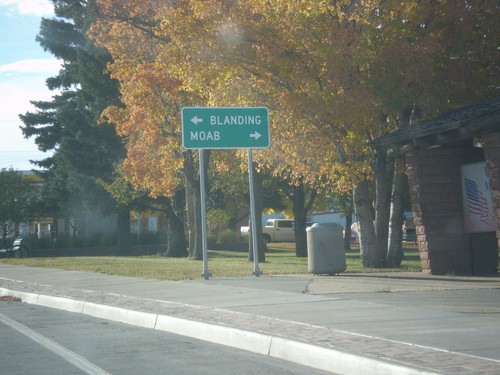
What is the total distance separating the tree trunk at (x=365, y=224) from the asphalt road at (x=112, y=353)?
10.8 metres

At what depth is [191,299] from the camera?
1372 cm

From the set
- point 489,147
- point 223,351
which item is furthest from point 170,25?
point 223,351

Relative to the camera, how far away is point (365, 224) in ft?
71.4

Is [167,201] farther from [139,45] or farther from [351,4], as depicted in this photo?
[351,4]

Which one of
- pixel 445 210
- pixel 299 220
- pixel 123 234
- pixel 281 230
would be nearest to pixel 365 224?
pixel 445 210

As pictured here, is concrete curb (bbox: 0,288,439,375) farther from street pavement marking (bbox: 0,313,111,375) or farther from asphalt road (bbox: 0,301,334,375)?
street pavement marking (bbox: 0,313,111,375)

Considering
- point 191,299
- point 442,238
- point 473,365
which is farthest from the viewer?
point 442,238

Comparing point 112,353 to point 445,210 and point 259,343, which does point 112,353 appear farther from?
point 445,210

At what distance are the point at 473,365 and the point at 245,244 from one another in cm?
4426

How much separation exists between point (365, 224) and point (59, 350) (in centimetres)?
1331

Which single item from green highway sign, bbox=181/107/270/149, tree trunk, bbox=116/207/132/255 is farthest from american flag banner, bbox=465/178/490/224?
tree trunk, bbox=116/207/132/255

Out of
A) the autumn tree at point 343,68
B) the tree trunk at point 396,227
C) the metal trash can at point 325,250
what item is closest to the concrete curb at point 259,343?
the metal trash can at point 325,250

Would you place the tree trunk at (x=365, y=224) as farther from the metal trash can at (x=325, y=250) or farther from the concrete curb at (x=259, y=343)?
the concrete curb at (x=259, y=343)

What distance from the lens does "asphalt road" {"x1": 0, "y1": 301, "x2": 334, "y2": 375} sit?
841 centimetres
